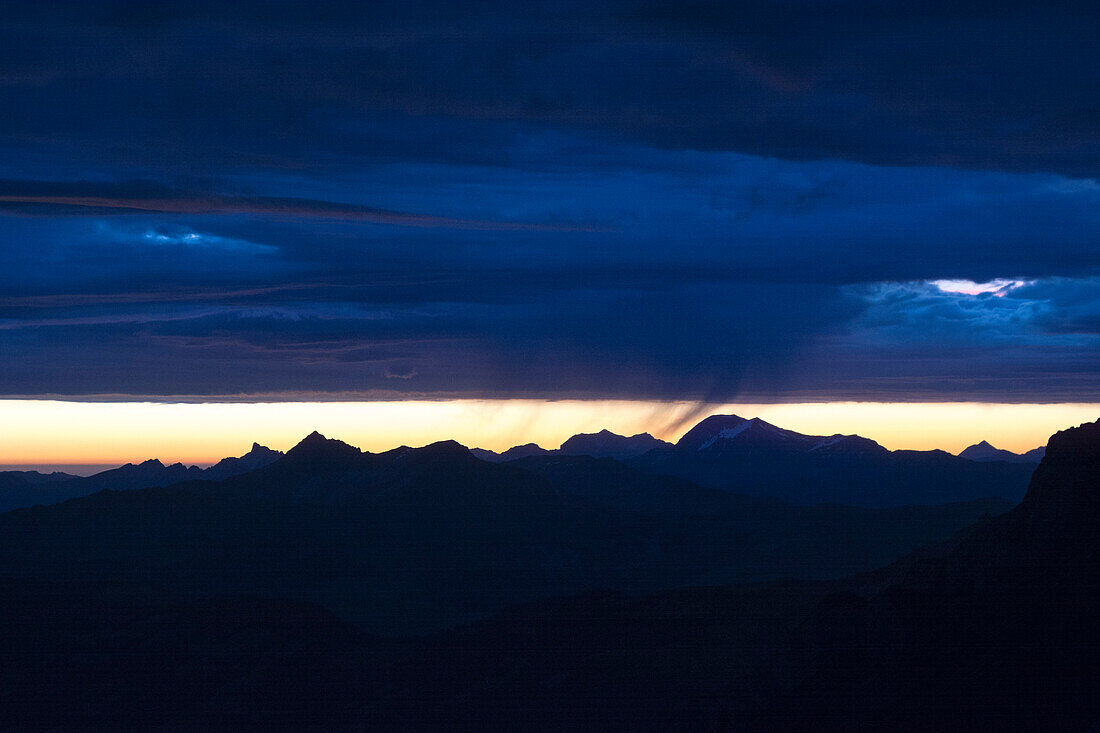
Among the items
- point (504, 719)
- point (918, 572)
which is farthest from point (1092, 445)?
point (504, 719)

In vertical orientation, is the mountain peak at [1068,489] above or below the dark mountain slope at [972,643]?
above

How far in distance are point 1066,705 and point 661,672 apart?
90.6 m

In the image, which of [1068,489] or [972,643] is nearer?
[972,643]

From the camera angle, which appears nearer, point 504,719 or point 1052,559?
point 1052,559

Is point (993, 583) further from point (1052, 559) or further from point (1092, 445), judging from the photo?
point (1092, 445)

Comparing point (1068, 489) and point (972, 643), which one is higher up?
point (1068, 489)

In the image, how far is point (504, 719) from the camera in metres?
195

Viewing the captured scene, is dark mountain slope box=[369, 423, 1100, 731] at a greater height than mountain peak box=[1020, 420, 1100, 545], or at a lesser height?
lesser

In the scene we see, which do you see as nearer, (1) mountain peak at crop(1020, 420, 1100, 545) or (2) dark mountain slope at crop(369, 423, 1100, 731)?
(2) dark mountain slope at crop(369, 423, 1100, 731)

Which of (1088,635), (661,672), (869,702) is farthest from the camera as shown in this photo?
(661,672)

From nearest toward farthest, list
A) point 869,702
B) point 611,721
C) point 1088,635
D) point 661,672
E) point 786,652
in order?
point 1088,635, point 869,702, point 786,652, point 611,721, point 661,672

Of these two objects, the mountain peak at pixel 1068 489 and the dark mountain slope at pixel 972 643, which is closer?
the dark mountain slope at pixel 972 643

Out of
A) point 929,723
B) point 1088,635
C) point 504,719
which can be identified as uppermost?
point 1088,635

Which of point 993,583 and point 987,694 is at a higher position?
point 993,583
